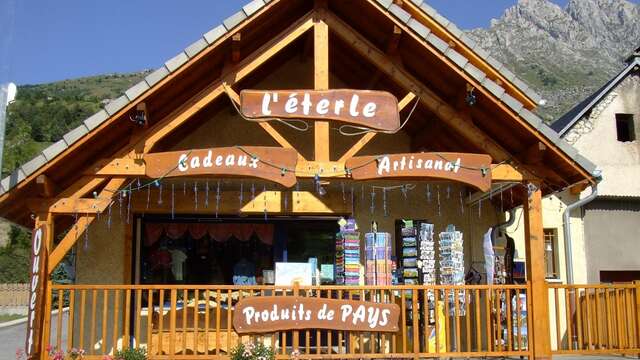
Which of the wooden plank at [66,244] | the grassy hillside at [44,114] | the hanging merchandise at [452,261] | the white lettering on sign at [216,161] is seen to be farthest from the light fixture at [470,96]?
the grassy hillside at [44,114]

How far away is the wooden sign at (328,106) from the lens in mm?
9406

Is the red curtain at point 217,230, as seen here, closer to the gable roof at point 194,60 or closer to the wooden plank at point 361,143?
the wooden plank at point 361,143

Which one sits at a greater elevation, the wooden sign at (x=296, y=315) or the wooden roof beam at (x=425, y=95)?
the wooden roof beam at (x=425, y=95)

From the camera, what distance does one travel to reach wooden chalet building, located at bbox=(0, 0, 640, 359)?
933cm

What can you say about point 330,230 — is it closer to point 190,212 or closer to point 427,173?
point 190,212

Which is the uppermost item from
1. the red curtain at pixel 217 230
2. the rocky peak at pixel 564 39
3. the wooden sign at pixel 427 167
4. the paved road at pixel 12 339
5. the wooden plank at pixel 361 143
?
the rocky peak at pixel 564 39

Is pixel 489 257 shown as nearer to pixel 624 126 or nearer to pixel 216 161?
pixel 216 161

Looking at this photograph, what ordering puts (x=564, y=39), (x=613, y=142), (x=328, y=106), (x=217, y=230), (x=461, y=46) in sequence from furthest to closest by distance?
(x=564, y=39), (x=613, y=142), (x=217, y=230), (x=461, y=46), (x=328, y=106)

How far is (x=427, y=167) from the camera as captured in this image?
378 inches

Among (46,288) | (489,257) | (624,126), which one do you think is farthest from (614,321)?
(46,288)

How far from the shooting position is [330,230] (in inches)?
491

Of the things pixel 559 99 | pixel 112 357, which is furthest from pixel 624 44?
pixel 112 357

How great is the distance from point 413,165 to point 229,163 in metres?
2.50

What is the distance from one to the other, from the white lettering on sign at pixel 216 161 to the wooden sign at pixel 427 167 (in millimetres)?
1370
